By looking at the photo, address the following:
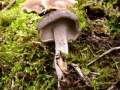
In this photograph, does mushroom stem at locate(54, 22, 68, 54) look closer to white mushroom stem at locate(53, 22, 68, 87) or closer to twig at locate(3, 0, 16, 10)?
white mushroom stem at locate(53, 22, 68, 87)

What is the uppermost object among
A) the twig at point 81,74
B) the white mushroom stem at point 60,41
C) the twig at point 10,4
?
the twig at point 10,4

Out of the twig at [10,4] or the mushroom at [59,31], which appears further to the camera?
the twig at [10,4]

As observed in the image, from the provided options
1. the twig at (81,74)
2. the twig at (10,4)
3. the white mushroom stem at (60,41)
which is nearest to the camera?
the twig at (81,74)

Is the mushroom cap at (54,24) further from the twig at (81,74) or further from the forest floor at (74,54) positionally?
the twig at (81,74)

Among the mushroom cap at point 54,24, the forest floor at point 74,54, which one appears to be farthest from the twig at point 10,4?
the mushroom cap at point 54,24

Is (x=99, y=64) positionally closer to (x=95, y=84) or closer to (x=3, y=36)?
(x=95, y=84)

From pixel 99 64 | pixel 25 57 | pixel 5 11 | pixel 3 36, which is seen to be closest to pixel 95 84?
pixel 99 64

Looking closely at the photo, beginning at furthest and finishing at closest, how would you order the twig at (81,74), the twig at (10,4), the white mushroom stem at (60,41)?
1. the twig at (10,4)
2. the white mushroom stem at (60,41)
3. the twig at (81,74)

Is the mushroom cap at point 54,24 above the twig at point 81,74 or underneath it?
above
